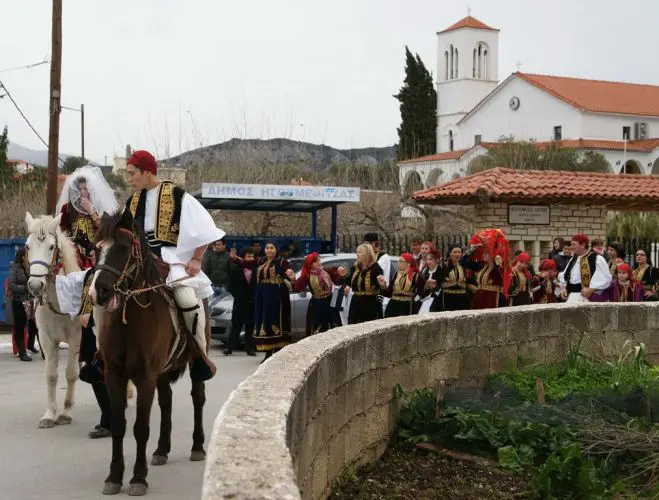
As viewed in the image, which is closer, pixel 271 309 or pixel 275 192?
pixel 271 309

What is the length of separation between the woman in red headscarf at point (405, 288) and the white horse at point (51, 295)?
5.52 metres

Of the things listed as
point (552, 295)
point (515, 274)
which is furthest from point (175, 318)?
point (552, 295)

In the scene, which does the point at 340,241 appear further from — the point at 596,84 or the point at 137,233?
the point at 596,84

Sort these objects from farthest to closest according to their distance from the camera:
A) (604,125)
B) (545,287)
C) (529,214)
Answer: (604,125) < (529,214) < (545,287)

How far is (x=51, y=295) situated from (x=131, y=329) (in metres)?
2.84

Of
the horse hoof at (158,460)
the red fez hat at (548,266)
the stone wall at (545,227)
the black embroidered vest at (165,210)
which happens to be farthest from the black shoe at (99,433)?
the stone wall at (545,227)

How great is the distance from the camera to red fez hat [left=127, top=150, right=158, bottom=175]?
8.60 m

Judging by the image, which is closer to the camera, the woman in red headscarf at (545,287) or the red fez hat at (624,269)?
the red fez hat at (624,269)

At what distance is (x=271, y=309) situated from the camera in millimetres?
16797

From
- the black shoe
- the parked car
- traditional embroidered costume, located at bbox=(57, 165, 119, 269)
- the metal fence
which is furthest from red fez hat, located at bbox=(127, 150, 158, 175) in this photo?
the metal fence

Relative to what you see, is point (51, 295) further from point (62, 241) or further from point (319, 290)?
point (319, 290)

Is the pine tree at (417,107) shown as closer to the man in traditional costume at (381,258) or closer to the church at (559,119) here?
the church at (559,119)

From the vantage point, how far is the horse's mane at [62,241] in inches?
400

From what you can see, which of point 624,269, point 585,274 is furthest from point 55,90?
point 624,269
